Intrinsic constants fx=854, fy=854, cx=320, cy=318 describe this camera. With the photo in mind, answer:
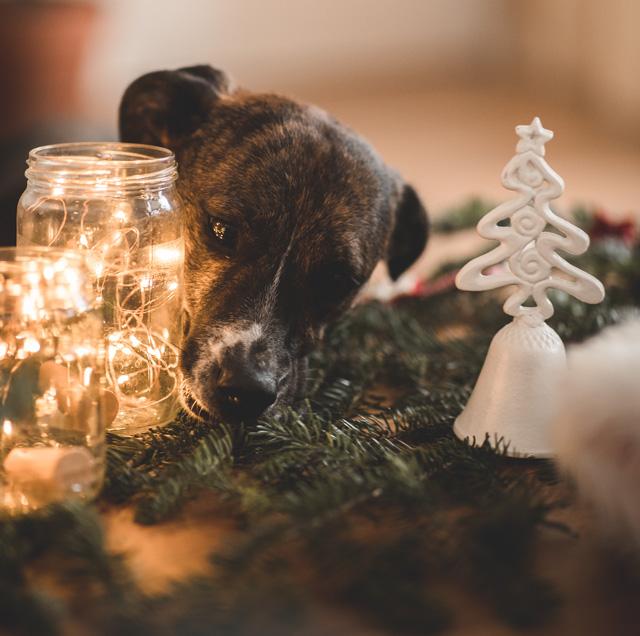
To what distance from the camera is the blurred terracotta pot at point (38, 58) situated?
3.76 m

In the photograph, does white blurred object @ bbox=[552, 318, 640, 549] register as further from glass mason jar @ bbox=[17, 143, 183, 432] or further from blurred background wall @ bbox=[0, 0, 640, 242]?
blurred background wall @ bbox=[0, 0, 640, 242]

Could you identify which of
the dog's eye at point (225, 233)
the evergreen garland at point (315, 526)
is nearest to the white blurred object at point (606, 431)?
the evergreen garland at point (315, 526)

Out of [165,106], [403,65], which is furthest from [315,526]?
[403,65]

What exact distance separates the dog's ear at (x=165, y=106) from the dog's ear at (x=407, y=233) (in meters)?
0.50

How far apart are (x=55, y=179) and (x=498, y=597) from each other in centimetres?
86

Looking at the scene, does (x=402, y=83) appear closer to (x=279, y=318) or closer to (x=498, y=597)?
(x=279, y=318)

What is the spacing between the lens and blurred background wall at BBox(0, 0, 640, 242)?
3900 millimetres

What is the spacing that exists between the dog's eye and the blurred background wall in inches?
89.7

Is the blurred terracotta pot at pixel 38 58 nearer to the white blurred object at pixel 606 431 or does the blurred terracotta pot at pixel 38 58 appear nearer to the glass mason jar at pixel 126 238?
the glass mason jar at pixel 126 238

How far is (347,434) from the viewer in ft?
4.27

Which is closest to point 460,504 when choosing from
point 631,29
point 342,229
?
point 342,229

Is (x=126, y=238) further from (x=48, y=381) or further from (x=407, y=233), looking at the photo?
(x=407, y=233)

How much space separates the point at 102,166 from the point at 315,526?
2.10ft

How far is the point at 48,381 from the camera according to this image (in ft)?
3.69
